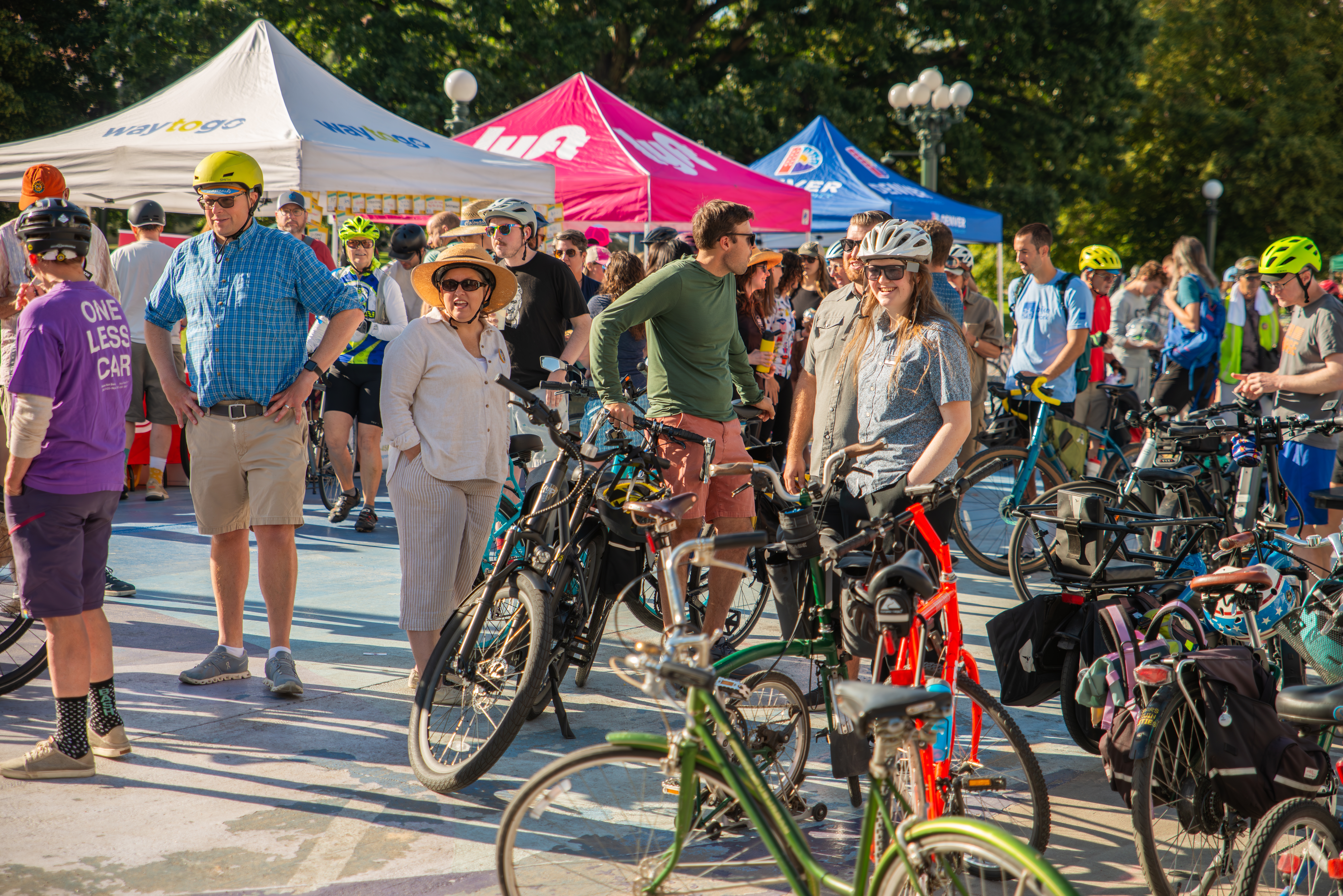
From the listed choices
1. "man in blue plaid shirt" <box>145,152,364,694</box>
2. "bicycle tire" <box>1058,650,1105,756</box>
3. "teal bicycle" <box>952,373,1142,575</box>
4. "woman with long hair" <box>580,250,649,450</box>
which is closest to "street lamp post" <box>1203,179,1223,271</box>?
"teal bicycle" <box>952,373,1142,575</box>

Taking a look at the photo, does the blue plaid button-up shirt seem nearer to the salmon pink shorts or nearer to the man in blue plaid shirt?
the man in blue plaid shirt

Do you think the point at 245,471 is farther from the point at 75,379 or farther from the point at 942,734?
the point at 942,734

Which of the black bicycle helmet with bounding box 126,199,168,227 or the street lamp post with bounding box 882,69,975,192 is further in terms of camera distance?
the street lamp post with bounding box 882,69,975,192

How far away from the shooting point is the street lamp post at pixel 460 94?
13.0 meters

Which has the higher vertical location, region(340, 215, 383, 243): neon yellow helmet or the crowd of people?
region(340, 215, 383, 243): neon yellow helmet

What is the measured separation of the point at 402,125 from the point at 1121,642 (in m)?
8.13

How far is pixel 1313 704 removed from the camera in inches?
107

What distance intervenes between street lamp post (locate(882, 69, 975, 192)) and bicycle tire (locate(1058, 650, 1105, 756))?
14028mm

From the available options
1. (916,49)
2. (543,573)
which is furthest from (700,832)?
(916,49)

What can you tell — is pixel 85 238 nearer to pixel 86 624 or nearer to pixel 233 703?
pixel 86 624

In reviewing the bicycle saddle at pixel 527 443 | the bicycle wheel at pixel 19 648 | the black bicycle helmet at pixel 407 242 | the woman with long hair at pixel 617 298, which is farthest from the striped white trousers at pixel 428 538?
the black bicycle helmet at pixel 407 242

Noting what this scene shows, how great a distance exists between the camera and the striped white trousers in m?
4.43

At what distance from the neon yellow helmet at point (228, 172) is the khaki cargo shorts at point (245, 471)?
0.94 metres

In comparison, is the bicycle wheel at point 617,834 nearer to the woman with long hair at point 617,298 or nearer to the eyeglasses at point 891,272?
the eyeglasses at point 891,272
